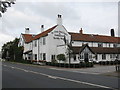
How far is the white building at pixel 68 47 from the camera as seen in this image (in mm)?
40469

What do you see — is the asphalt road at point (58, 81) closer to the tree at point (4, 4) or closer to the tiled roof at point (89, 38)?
the tree at point (4, 4)

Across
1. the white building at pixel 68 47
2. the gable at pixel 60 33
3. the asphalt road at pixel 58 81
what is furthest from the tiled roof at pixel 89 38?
the asphalt road at pixel 58 81

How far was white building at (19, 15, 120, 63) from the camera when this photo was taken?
1593 inches

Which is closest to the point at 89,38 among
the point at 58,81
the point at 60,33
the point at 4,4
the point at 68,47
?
the point at 60,33

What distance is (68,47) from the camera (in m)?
36.8

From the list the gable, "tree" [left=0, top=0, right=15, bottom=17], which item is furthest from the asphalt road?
the gable

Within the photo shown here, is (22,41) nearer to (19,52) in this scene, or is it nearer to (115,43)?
(19,52)

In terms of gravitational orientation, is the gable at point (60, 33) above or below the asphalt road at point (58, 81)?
above

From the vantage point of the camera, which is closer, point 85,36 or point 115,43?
point 85,36

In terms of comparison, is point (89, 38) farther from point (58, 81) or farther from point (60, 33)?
point (58, 81)

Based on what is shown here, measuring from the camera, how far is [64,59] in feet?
122

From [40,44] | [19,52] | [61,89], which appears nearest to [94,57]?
[40,44]

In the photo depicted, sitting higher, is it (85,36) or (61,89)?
(85,36)

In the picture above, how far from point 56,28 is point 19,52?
2143cm
